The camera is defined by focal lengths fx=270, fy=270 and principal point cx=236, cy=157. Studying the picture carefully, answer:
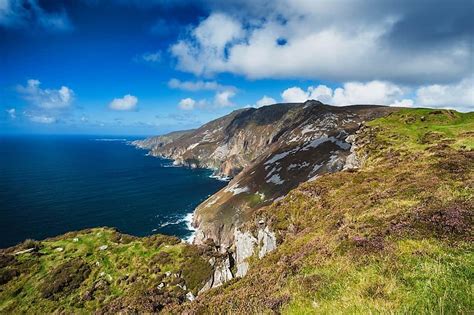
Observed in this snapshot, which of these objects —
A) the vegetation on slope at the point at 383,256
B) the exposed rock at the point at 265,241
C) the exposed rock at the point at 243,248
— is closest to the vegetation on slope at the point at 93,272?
the exposed rock at the point at 243,248

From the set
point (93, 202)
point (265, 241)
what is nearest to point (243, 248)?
point (265, 241)

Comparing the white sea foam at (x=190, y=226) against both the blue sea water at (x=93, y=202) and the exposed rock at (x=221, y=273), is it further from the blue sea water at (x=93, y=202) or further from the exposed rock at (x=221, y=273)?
the exposed rock at (x=221, y=273)

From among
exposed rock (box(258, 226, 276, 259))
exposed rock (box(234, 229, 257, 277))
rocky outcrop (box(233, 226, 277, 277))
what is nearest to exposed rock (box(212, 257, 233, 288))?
exposed rock (box(234, 229, 257, 277))

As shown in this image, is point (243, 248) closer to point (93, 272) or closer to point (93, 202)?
point (93, 272)

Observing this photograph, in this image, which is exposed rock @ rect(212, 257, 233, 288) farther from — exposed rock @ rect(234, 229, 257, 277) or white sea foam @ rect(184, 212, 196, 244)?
white sea foam @ rect(184, 212, 196, 244)

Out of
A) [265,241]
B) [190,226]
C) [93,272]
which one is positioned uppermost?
[265,241]

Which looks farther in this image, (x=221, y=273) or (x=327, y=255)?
(x=221, y=273)

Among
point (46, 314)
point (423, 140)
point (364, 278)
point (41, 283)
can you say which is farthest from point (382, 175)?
point (41, 283)
